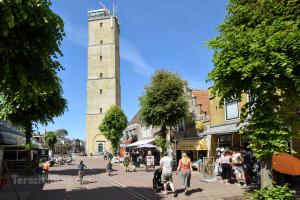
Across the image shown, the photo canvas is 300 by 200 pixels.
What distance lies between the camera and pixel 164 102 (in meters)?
32.2

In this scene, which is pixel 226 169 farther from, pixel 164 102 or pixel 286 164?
pixel 164 102

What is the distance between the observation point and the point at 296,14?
506 inches

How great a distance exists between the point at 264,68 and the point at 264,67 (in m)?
0.03

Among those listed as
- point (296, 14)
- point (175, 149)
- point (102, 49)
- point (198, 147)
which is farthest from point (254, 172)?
point (102, 49)

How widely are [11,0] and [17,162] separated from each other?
2840 centimetres

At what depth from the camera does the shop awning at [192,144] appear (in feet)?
92.8

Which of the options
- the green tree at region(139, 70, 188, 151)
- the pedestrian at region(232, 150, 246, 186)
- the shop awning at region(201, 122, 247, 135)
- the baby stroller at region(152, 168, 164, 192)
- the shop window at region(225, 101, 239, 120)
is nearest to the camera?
the baby stroller at region(152, 168, 164, 192)

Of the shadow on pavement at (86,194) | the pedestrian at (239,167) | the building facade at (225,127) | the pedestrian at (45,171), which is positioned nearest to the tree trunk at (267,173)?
the shadow on pavement at (86,194)

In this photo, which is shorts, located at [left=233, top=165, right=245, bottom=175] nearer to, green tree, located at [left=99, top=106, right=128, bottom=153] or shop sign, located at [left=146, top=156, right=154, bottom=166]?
shop sign, located at [left=146, top=156, right=154, bottom=166]

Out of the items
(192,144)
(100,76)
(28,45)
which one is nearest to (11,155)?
(192,144)

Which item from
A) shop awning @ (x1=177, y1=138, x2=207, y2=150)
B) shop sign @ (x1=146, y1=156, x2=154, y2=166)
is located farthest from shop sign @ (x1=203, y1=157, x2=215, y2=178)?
shop sign @ (x1=146, y1=156, x2=154, y2=166)

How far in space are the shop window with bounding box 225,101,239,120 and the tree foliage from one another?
1109cm

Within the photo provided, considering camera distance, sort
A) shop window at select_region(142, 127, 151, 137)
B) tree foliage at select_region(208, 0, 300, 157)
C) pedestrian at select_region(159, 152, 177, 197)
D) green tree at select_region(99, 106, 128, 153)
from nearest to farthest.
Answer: tree foliage at select_region(208, 0, 300, 157) → pedestrian at select_region(159, 152, 177, 197) → shop window at select_region(142, 127, 151, 137) → green tree at select_region(99, 106, 128, 153)

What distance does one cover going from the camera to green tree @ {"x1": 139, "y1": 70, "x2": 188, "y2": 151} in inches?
1256
